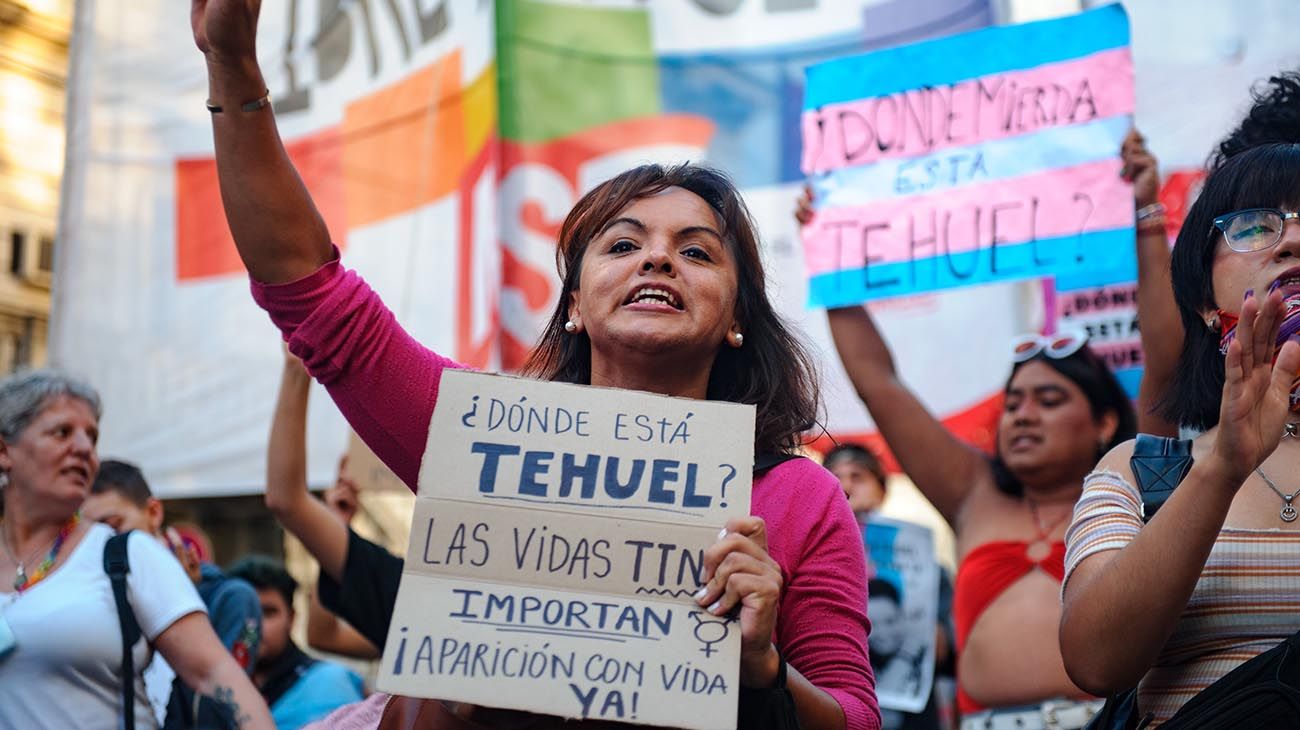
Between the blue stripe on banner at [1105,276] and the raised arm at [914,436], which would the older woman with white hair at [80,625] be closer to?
the raised arm at [914,436]

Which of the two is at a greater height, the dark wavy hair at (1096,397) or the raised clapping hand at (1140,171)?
the raised clapping hand at (1140,171)

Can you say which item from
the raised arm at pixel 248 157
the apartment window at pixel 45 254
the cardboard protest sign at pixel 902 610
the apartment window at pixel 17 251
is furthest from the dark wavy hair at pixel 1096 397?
the apartment window at pixel 45 254

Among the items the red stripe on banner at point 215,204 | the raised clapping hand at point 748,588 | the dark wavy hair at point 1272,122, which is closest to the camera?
the raised clapping hand at point 748,588

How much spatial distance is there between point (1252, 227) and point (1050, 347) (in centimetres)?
201

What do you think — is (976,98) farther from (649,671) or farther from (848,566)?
(649,671)

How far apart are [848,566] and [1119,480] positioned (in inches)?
18.0

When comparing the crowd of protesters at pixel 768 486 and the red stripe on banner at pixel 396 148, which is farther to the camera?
the red stripe on banner at pixel 396 148

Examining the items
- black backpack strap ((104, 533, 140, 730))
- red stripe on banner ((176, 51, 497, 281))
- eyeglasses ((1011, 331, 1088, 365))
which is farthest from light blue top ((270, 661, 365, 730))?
red stripe on banner ((176, 51, 497, 281))

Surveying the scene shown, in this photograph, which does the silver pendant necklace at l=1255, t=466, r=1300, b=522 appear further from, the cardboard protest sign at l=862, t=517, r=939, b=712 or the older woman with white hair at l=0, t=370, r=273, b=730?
the cardboard protest sign at l=862, t=517, r=939, b=712

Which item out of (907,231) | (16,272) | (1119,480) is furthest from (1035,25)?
(16,272)

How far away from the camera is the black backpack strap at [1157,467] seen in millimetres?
2293

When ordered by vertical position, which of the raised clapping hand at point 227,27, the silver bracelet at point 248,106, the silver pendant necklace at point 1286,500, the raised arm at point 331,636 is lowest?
the raised arm at point 331,636

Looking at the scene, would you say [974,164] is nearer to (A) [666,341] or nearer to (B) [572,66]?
(A) [666,341]

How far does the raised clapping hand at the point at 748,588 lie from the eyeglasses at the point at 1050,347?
259 cm
